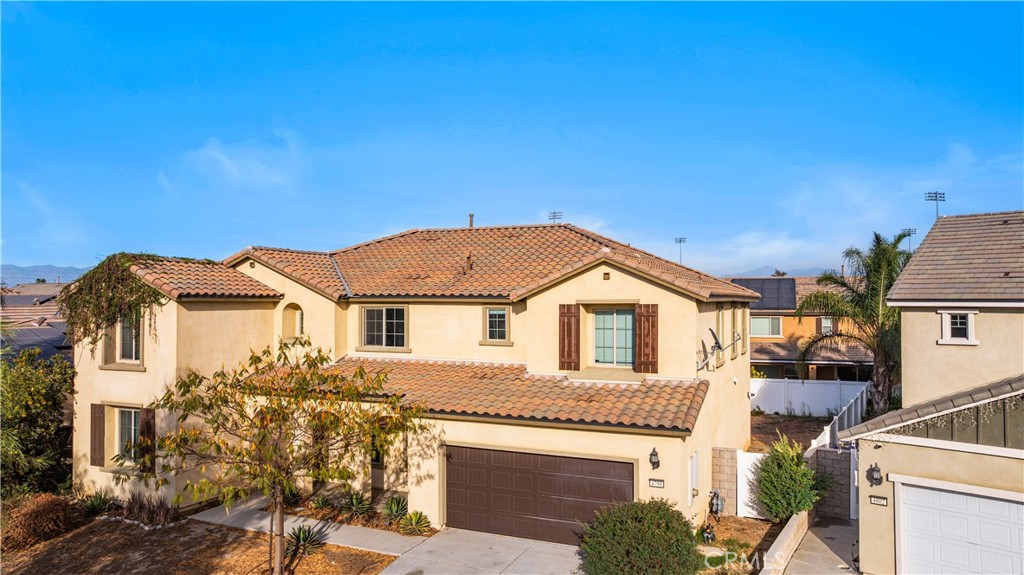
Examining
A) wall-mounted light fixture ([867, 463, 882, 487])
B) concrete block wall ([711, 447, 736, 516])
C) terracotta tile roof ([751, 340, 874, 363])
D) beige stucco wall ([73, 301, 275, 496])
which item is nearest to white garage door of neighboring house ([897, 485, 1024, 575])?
wall-mounted light fixture ([867, 463, 882, 487])

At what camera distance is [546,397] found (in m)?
14.9

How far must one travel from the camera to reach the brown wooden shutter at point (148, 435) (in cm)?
1625

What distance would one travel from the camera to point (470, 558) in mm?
13305

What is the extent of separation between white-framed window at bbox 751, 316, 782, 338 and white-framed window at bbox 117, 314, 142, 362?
107 feet

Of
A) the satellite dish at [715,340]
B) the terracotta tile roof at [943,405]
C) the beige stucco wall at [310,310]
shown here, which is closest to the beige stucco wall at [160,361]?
the beige stucco wall at [310,310]

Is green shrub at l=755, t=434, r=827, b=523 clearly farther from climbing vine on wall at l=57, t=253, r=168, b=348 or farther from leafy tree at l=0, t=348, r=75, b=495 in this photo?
leafy tree at l=0, t=348, r=75, b=495

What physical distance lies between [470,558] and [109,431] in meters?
11.8

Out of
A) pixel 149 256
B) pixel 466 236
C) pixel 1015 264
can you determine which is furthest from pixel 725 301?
pixel 149 256

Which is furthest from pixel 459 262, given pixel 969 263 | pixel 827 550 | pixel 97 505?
pixel 969 263

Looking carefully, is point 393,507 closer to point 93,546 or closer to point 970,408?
point 93,546

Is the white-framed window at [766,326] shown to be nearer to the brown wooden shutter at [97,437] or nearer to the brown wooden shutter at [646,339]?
the brown wooden shutter at [646,339]

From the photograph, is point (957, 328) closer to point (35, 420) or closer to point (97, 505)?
point (97, 505)

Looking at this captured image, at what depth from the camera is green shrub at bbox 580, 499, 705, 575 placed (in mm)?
11156

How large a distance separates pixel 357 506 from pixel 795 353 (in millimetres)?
27935
